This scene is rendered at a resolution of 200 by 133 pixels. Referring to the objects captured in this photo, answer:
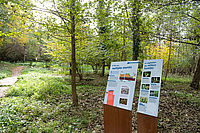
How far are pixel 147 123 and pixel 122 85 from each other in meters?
1.00

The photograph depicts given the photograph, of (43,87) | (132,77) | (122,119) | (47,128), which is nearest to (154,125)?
(122,119)

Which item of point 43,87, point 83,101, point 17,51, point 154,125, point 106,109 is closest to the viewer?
point 154,125

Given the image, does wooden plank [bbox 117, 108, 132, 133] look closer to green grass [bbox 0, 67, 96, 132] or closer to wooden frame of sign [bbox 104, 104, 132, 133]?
wooden frame of sign [bbox 104, 104, 132, 133]

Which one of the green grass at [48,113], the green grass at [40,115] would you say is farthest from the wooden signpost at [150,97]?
the green grass at [40,115]

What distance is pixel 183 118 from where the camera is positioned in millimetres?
4621

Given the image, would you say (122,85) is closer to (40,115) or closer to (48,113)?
(48,113)

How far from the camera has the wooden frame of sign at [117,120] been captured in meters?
2.92

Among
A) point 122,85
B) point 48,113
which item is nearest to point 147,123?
point 122,85

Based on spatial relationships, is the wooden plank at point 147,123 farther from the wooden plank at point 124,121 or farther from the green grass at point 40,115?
the green grass at point 40,115

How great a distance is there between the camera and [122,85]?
308cm

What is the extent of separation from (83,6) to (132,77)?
3.44m

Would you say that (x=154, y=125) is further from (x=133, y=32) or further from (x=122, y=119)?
(x=133, y=32)

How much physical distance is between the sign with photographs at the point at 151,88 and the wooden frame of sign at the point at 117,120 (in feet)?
1.40

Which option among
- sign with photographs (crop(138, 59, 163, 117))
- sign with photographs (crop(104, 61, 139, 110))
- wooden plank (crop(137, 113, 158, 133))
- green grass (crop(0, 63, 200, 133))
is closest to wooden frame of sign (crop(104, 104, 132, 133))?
sign with photographs (crop(104, 61, 139, 110))
